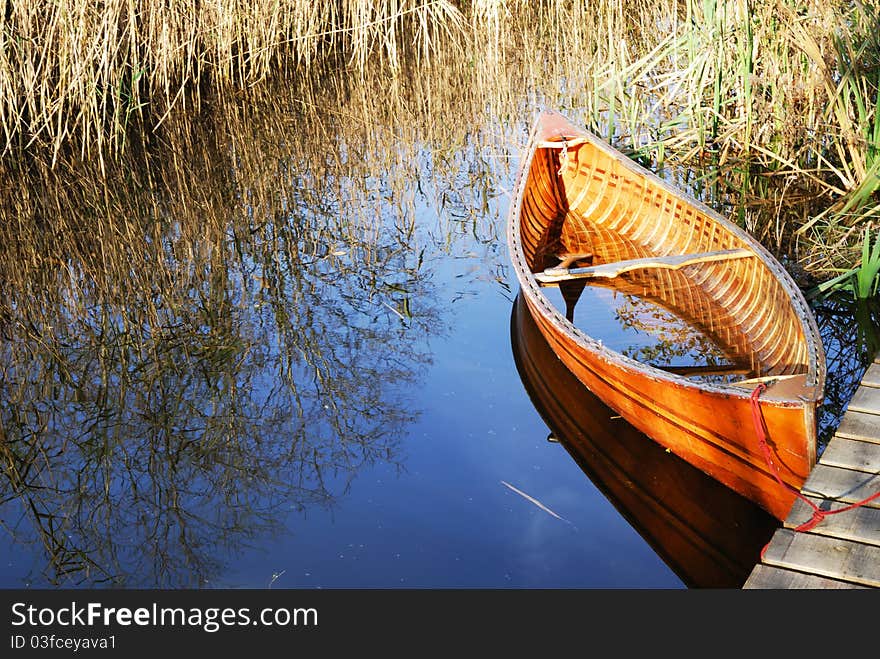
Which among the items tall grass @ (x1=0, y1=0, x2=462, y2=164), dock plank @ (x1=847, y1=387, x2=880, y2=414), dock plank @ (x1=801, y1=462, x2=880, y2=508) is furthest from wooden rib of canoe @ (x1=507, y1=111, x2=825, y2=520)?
tall grass @ (x1=0, y1=0, x2=462, y2=164)

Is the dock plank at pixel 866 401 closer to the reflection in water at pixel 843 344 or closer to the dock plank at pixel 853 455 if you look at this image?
the dock plank at pixel 853 455

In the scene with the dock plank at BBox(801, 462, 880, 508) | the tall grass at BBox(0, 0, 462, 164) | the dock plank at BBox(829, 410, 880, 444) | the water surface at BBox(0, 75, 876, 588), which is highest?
the tall grass at BBox(0, 0, 462, 164)

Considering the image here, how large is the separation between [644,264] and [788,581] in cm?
244

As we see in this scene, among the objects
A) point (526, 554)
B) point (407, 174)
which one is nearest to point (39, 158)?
point (407, 174)

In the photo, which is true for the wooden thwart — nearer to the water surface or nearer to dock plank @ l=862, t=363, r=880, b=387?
the water surface

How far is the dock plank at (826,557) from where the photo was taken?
3113 mm

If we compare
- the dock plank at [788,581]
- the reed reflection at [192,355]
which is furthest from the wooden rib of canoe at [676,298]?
the reed reflection at [192,355]

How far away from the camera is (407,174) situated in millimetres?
8047

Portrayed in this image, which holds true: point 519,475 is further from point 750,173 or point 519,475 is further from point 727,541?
point 750,173

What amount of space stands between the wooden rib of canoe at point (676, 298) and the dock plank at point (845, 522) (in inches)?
11.4

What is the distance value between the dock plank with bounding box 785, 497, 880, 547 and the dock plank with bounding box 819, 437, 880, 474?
234 millimetres

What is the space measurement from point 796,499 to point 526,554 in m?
1.04

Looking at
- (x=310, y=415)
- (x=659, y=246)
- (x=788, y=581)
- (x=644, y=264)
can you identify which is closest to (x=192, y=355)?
(x=310, y=415)

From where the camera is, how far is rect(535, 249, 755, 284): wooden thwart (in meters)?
5.23
